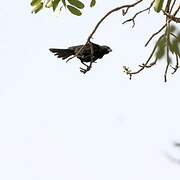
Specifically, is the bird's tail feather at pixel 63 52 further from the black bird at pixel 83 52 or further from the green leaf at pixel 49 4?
the green leaf at pixel 49 4

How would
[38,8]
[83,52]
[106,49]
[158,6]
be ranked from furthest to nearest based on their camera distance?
[106,49]
[38,8]
[83,52]
[158,6]

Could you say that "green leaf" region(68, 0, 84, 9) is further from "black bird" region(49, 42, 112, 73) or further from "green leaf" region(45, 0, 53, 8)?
"black bird" region(49, 42, 112, 73)

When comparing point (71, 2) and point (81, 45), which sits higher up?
point (71, 2)

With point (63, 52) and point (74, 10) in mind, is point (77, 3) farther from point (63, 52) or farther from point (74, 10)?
point (63, 52)

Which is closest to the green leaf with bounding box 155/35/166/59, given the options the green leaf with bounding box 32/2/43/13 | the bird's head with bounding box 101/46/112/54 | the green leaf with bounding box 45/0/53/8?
the bird's head with bounding box 101/46/112/54

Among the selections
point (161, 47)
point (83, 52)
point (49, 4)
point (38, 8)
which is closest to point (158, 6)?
point (161, 47)

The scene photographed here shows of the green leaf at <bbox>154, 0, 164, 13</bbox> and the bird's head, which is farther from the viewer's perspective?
the bird's head

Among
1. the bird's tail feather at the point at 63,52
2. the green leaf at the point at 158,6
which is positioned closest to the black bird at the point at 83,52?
the bird's tail feather at the point at 63,52

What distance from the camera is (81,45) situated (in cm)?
686

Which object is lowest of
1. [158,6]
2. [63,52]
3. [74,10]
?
[63,52]

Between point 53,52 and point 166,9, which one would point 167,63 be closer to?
point 166,9

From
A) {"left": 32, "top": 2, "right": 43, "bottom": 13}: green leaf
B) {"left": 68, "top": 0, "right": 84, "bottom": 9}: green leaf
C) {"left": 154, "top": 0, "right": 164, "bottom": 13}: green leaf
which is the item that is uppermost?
{"left": 154, "top": 0, "right": 164, "bottom": 13}: green leaf

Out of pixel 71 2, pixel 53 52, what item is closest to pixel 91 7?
pixel 71 2

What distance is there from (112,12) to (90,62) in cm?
65
